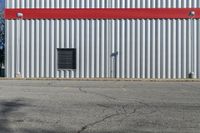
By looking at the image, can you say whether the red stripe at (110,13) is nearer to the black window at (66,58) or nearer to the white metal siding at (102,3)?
the white metal siding at (102,3)

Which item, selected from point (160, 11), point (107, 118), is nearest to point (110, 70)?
point (160, 11)

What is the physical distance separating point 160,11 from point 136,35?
2.10 meters

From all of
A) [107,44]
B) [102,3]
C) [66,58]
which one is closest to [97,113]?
[107,44]

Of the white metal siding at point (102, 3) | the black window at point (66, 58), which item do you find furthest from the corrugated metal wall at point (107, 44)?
the black window at point (66, 58)

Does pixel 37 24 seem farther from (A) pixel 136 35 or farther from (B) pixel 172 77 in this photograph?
(B) pixel 172 77

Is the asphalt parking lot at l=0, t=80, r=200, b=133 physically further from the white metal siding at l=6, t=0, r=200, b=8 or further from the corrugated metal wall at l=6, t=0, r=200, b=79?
the white metal siding at l=6, t=0, r=200, b=8

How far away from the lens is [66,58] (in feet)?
113

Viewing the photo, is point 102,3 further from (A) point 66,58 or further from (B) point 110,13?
(A) point 66,58

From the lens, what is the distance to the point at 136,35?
109 ft

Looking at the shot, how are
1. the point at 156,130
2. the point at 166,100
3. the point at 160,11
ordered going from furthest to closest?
1. the point at 160,11
2. the point at 166,100
3. the point at 156,130

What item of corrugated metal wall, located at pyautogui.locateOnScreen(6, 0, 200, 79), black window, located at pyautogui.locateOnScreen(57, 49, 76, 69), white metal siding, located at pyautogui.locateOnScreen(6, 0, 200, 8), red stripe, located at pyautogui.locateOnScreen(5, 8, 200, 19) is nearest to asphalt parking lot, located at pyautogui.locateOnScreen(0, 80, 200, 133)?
corrugated metal wall, located at pyautogui.locateOnScreen(6, 0, 200, 79)

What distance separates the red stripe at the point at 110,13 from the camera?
1305 inches

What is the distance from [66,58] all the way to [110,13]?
4.09 metres

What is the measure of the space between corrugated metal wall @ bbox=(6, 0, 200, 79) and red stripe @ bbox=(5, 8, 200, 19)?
280 mm
